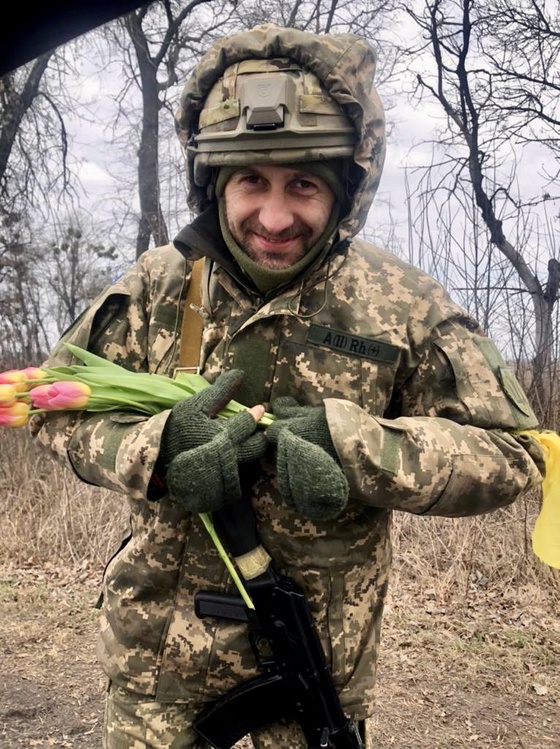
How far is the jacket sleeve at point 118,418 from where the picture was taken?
5.62ft

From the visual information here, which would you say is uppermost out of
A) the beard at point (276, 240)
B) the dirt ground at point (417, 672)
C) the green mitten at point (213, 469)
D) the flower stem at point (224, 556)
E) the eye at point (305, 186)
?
the eye at point (305, 186)

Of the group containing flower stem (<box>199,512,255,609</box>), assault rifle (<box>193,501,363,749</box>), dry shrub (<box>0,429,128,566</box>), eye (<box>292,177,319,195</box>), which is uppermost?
eye (<box>292,177,319,195</box>)

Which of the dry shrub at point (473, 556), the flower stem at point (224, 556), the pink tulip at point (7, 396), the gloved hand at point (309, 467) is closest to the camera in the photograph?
the gloved hand at point (309, 467)

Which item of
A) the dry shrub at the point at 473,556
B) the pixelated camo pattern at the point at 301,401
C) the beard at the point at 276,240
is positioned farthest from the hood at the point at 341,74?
the dry shrub at the point at 473,556

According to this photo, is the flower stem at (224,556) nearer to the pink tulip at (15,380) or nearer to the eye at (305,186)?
the pink tulip at (15,380)

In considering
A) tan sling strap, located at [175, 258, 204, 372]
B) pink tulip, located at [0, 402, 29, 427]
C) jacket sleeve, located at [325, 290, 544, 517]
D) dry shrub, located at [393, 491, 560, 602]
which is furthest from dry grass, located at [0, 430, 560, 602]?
pink tulip, located at [0, 402, 29, 427]

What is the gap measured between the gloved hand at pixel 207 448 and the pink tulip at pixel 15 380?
381 mm

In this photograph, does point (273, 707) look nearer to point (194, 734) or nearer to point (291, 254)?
point (194, 734)

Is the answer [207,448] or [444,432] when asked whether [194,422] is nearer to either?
A: [207,448]

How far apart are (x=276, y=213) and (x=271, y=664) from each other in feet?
4.03

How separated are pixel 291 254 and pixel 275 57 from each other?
542 mm

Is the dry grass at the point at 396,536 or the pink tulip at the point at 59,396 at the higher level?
the pink tulip at the point at 59,396

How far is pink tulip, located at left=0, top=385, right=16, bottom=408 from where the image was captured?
1.67 m

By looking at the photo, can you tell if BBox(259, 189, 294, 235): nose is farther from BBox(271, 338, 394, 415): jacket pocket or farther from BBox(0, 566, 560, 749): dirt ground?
BBox(0, 566, 560, 749): dirt ground
